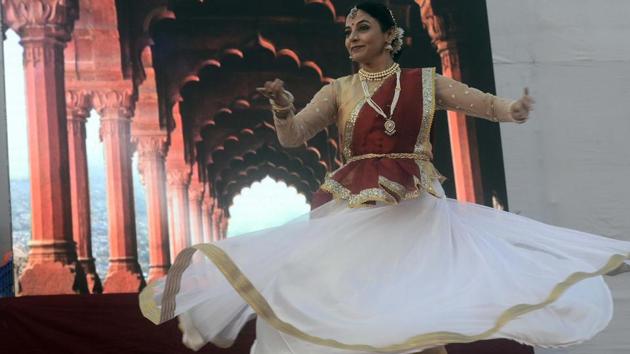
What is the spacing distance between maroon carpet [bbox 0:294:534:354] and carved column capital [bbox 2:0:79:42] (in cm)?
164

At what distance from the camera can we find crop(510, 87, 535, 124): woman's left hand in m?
3.02

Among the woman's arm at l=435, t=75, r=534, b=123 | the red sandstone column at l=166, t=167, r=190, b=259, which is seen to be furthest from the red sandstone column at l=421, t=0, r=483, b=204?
the red sandstone column at l=166, t=167, r=190, b=259

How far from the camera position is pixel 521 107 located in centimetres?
303

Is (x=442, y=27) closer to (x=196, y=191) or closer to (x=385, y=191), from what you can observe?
(x=385, y=191)

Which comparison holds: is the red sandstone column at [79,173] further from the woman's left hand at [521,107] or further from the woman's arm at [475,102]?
the woman's left hand at [521,107]

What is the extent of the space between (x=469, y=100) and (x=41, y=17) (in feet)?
10.3

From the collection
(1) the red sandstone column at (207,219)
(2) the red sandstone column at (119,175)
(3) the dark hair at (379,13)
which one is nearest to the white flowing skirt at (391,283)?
(3) the dark hair at (379,13)

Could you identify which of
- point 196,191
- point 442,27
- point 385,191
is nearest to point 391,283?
point 385,191

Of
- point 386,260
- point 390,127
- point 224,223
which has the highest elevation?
point 390,127

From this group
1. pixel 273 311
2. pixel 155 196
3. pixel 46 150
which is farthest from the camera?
pixel 155 196

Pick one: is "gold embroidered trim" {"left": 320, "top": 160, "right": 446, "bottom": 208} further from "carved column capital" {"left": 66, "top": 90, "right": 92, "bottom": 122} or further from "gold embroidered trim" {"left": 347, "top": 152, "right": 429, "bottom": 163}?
"carved column capital" {"left": 66, "top": 90, "right": 92, "bottom": 122}

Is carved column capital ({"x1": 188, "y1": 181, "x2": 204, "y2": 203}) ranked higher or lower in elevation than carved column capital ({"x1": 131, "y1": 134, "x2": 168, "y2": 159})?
lower

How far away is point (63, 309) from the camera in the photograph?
455cm

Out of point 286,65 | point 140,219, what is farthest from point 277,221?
point 286,65
